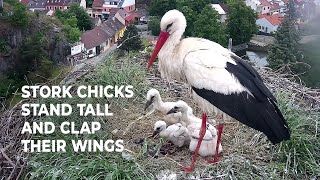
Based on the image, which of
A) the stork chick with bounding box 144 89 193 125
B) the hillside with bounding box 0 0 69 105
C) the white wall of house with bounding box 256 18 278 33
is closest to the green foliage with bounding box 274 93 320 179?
the stork chick with bounding box 144 89 193 125

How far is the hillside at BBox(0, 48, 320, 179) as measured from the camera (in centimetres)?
300

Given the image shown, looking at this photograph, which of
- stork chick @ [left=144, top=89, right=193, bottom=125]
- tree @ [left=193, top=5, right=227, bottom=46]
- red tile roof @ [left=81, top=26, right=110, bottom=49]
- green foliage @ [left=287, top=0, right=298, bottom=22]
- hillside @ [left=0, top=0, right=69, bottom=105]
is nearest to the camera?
stork chick @ [left=144, top=89, right=193, bottom=125]

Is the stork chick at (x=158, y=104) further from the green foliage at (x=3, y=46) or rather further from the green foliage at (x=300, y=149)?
the green foliage at (x=3, y=46)

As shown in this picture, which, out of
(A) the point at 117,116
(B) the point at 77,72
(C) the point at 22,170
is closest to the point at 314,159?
(A) the point at 117,116

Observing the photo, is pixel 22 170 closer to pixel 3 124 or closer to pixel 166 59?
pixel 3 124

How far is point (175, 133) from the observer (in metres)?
3.34

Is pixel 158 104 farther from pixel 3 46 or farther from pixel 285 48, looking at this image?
pixel 3 46

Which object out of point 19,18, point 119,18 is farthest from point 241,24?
point 19,18

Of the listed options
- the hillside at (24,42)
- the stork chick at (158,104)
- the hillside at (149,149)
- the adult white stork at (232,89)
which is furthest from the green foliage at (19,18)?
the adult white stork at (232,89)

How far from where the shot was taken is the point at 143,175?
296 cm

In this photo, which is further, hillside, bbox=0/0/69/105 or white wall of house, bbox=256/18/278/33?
white wall of house, bbox=256/18/278/33

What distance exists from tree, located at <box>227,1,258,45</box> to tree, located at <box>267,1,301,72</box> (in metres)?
5.33

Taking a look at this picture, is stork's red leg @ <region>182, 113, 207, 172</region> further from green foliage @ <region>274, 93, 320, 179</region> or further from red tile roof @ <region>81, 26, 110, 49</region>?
red tile roof @ <region>81, 26, 110, 49</region>

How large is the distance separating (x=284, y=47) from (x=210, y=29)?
5.22 metres
